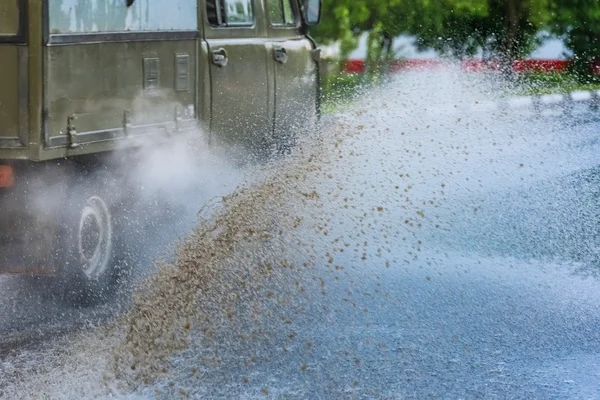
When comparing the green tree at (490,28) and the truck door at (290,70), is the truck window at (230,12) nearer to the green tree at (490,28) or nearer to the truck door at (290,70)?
the truck door at (290,70)

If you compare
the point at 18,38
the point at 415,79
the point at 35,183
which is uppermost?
the point at 18,38

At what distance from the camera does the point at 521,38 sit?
1623 inches

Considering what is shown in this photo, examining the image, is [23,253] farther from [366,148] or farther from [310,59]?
[366,148]

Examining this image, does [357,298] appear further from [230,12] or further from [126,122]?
[230,12]

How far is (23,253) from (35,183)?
387 millimetres

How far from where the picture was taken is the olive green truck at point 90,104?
8016 mm

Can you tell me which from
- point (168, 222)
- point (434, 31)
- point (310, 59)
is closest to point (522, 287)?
point (168, 222)

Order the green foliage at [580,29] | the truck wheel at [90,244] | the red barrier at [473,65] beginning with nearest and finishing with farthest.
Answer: the truck wheel at [90,244] < the red barrier at [473,65] < the green foliage at [580,29]

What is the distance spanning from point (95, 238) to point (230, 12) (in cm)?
251

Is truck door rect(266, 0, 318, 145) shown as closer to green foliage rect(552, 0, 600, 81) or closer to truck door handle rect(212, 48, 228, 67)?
truck door handle rect(212, 48, 228, 67)

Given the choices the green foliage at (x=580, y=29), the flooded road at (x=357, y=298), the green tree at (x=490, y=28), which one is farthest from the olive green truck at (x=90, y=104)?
the green foliage at (x=580, y=29)

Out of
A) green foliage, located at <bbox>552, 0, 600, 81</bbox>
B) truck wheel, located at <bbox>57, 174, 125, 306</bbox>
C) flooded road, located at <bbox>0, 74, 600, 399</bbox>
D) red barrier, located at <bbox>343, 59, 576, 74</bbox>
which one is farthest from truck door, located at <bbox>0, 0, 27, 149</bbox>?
green foliage, located at <bbox>552, 0, 600, 81</bbox>

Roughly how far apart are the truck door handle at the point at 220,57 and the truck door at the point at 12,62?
2690 millimetres

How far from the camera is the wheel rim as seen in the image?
8.94 meters
